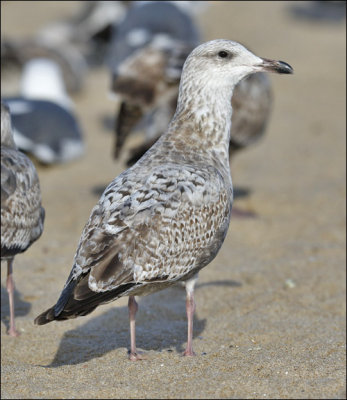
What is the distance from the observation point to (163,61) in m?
8.45

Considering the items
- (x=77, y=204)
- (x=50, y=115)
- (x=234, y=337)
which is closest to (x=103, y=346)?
(x=234, y=337)

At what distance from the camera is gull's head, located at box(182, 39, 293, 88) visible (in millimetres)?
4871

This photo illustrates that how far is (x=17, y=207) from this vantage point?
17.0ft

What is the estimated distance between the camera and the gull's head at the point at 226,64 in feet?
16.0

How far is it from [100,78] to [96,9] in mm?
1462

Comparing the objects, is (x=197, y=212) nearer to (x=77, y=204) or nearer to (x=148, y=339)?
(x=148, y=339)

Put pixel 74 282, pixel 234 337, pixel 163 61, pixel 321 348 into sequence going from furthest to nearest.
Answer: pixel 163 61 < pixel 234 337 < pixel 321 348 < pixel 74 282

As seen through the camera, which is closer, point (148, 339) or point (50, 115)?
point (148, 339)

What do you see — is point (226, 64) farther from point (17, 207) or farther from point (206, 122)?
point (17, 207)

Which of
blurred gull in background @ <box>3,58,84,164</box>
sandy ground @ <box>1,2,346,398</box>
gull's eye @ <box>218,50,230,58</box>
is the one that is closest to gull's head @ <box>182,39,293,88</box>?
gull's eye @ <box>218,50,230,58</box>

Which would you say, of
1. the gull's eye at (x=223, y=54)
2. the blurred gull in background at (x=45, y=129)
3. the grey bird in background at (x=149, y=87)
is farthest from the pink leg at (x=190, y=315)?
the blurred gull in background at (x=45, y=129)

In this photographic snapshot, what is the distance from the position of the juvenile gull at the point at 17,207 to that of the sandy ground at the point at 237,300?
0.62m

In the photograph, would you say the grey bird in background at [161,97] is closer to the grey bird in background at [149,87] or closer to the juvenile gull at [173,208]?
the grey bird in background at [149,87]

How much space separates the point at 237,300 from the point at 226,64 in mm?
1988
